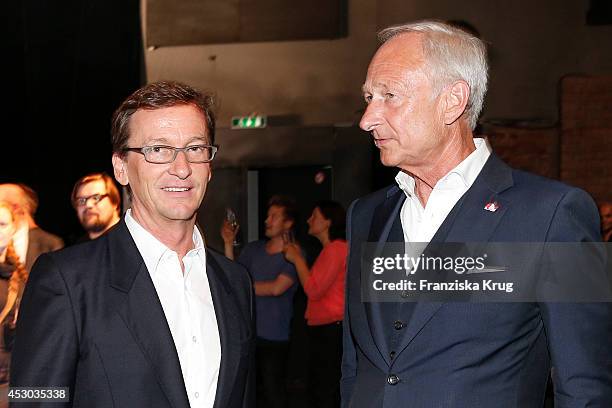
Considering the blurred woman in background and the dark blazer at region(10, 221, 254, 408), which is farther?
the blurred woman in background

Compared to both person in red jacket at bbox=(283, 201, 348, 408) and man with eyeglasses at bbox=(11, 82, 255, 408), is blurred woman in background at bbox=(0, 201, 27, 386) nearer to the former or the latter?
man with eyeglasses at bbox=(11, 82, 255, 408)

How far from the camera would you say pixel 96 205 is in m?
4.76

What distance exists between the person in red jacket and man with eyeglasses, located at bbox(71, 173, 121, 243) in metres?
1.37

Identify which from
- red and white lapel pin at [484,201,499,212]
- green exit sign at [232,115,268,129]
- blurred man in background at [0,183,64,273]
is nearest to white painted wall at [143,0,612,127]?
green exit sign at [232,115,268,129]

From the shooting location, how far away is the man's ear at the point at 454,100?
2.21 metres

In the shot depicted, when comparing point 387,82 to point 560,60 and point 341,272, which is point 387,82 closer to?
point 341,272

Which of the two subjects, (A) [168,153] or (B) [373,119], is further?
(B) [373,119]

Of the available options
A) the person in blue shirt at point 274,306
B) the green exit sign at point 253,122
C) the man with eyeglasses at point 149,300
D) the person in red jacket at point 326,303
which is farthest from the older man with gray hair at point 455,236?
the green exit sign at point 253,122

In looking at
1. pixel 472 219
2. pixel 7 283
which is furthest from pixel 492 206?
pixel 7 283

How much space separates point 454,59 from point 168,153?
0.71 metres

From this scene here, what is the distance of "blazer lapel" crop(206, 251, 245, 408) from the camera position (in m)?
2.01

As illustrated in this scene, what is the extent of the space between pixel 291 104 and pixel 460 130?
609 cm

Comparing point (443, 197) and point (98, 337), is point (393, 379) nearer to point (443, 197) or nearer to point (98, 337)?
point (443, 197)

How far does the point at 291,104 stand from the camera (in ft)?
27.1
